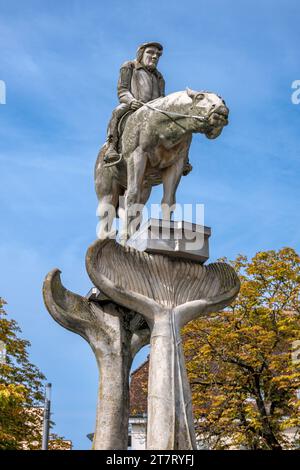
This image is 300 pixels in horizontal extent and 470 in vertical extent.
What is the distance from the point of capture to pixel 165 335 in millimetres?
9531

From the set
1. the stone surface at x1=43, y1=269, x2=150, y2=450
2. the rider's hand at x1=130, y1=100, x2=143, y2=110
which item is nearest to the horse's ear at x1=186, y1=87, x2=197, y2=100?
the rider's hand at x1=130, y1=100, x2=143, y2=110

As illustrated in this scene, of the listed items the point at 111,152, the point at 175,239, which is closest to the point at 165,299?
the point at 175,239

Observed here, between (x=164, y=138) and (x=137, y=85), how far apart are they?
134cm

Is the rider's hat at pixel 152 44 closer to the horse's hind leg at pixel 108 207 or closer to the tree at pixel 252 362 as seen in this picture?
the horse's hind leg at pixel 108 207

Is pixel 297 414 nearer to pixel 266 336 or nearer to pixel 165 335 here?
pixel 266 336

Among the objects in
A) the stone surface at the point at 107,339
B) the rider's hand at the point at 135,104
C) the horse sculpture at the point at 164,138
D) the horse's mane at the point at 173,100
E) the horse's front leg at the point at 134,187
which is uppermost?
the rider's hand at the point at 135,104

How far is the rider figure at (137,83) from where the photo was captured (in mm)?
11656

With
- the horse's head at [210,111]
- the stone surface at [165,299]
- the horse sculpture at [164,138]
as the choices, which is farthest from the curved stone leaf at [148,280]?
the horse's head at [210,111]

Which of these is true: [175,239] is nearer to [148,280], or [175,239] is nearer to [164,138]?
[148,280]

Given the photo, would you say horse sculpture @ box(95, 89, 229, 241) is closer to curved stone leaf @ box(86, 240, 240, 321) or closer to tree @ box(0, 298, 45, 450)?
curved stone leaf @ box(86, 240, 240, 321)

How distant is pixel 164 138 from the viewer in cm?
1094

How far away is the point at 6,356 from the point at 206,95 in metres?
16.3

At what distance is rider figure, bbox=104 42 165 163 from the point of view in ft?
38.2

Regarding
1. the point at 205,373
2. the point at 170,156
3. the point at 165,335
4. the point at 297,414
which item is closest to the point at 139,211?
the point at 170,156
